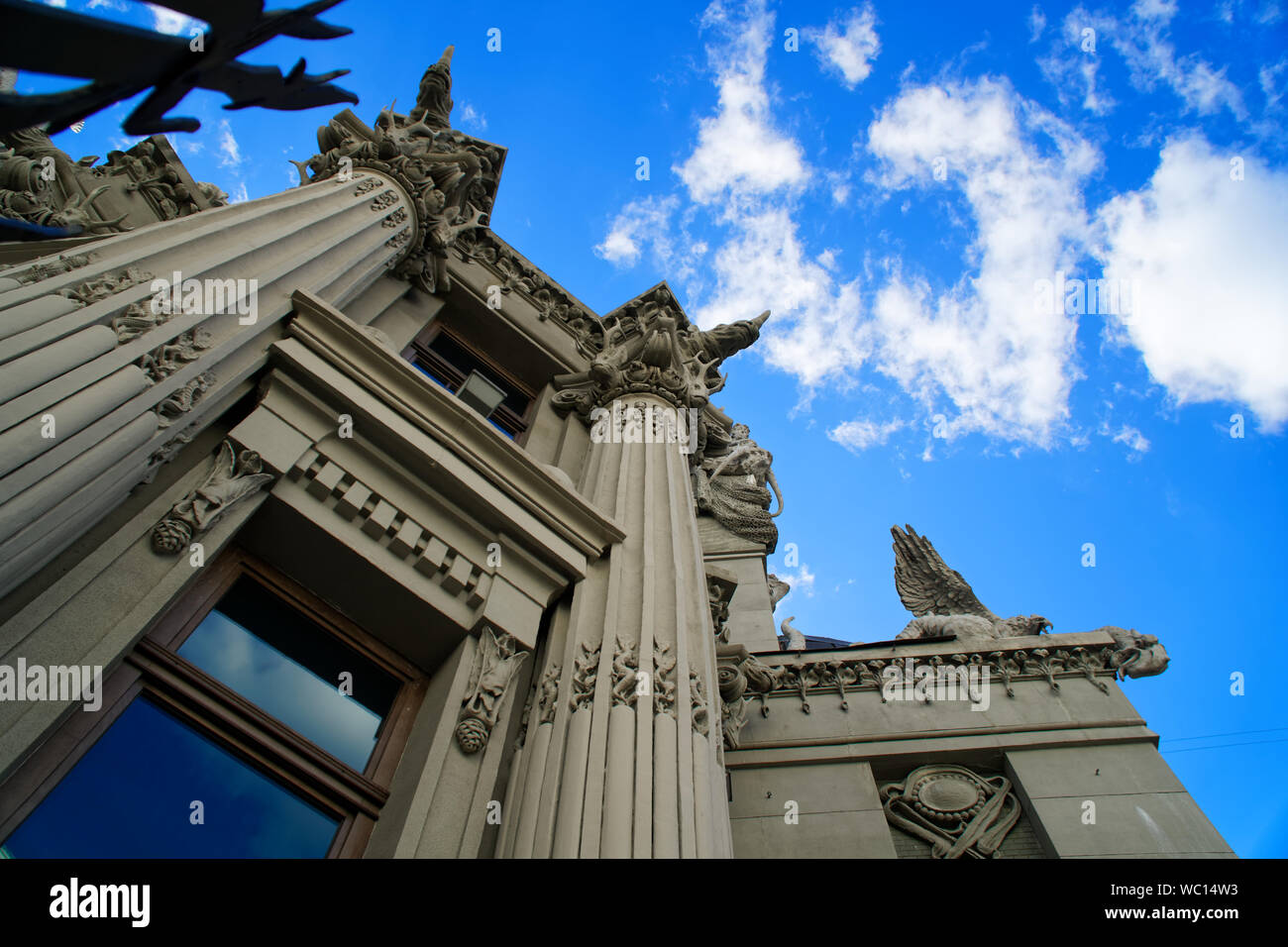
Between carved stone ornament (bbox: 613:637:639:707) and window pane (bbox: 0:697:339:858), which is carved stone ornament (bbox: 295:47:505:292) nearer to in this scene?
carved stone ornament (bbox: 613:637:639:707)

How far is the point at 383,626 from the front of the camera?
22.4ft

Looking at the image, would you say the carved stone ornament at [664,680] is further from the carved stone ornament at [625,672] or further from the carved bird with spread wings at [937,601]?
the carved bird with spread wings at [937,601]

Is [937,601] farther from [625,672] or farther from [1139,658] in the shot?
[625,672]

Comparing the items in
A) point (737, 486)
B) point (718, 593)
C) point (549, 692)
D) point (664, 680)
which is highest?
point (737, 486)

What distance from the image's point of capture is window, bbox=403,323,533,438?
12.0 metres

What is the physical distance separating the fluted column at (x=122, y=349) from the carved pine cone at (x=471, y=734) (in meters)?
2.64

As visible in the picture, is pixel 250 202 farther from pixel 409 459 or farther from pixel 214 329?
pixel 409 459

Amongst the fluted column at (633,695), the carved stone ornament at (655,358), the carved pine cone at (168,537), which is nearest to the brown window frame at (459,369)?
the carved stone ornament at (655,358)

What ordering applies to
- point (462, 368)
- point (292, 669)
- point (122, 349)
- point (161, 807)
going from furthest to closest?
1. point (462, 368)
2. point (292, 669)
3. point (122, 349)
4. point (161, 807)

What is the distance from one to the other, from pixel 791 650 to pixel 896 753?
2.18m

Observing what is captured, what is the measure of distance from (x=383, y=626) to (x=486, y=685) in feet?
3.35

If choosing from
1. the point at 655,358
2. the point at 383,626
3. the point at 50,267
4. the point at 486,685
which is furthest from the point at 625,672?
the point at 655,358

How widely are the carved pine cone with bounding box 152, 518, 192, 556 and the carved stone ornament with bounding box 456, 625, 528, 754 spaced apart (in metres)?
2.21

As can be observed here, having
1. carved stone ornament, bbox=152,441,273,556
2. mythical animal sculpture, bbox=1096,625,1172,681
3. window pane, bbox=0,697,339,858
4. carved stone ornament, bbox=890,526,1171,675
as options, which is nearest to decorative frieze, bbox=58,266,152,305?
carved stone ornament, bbox=152,441,273,556
